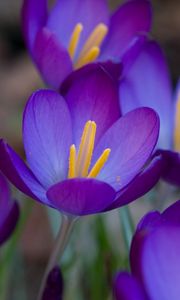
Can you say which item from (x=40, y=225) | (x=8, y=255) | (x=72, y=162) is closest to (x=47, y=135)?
(x=72, y=162)

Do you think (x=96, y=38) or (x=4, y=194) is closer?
(x=4, y=194)

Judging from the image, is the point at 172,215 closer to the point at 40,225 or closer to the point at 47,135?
the point at 47,135

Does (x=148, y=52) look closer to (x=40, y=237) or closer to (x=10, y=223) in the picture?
(x=10, y=223)

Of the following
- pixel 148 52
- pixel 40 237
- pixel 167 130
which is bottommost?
pixel 40 237

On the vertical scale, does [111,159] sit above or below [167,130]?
above

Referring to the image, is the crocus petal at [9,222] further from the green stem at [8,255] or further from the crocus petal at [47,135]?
the green stem at [8,255]

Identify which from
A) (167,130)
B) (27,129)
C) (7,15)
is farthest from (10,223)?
(7,15)

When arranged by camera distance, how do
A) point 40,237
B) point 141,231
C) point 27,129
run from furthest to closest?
point 40,237 < point 27,129 < point 141,231
